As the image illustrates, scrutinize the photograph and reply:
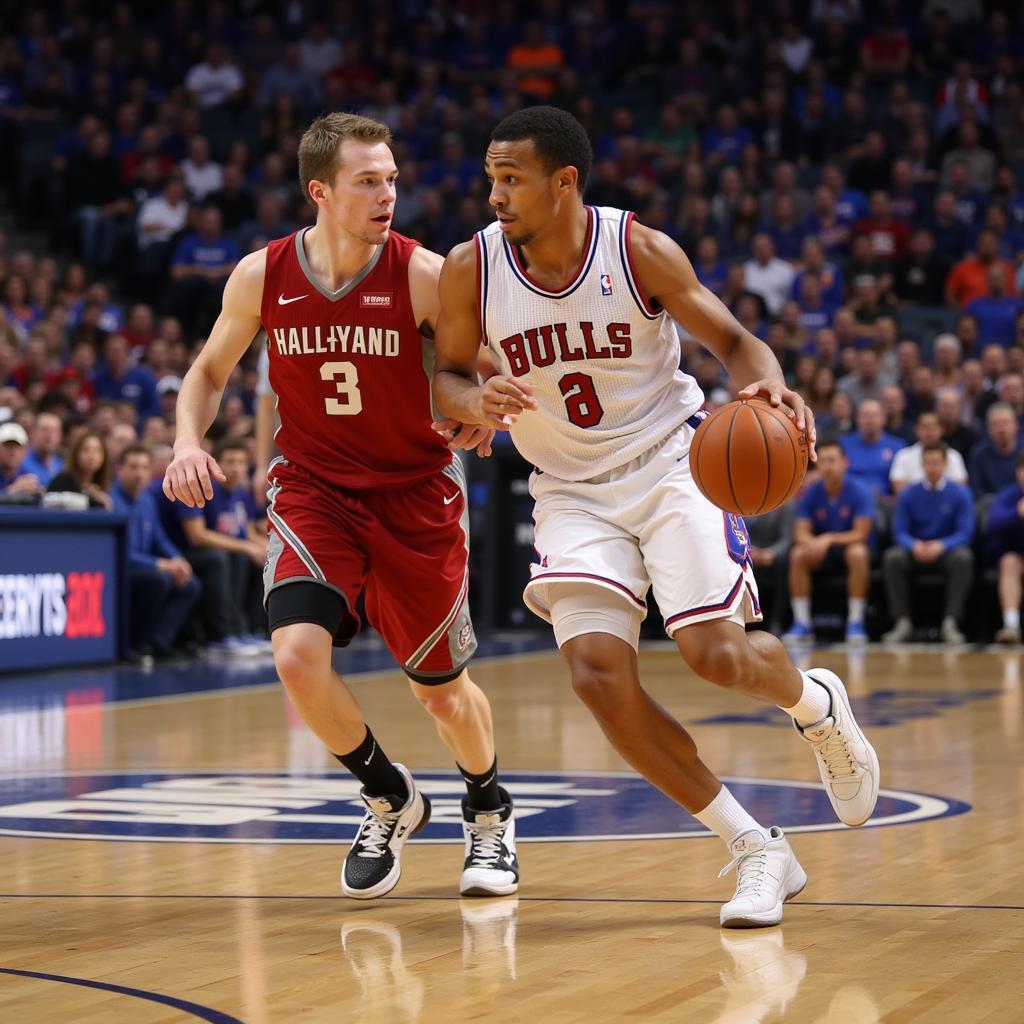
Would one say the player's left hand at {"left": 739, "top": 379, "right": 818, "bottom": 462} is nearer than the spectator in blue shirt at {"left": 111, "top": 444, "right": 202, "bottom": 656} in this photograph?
Yes

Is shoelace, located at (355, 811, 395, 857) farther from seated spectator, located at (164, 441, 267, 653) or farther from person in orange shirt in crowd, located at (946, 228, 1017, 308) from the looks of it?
person in orange shirt in crowd, located at (946, 228, 1017, 308)

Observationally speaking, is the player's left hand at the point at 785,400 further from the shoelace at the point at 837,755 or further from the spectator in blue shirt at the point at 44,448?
the spectator in blue shirt at the point at 44,448

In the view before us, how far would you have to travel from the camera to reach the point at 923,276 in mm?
15805

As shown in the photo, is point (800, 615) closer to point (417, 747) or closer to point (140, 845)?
point (417, 747)

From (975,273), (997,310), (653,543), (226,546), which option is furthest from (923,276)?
(653,543)

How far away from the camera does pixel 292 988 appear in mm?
3445

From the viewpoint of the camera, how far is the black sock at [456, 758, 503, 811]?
468 cm

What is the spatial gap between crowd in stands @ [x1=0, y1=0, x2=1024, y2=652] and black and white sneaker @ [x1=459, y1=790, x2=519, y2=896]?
736 cm

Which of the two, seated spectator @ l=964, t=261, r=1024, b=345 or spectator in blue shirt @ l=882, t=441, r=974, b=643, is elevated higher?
seated spectator @ l=964, t=261, r=1024, b=345

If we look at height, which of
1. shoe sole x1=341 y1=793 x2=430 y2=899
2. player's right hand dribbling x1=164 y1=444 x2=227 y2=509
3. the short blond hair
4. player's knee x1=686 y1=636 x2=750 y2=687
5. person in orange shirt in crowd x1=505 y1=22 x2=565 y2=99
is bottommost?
shoe sole x1=341 y1=793 x2=430 y2=899

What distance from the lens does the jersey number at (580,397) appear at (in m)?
4.33

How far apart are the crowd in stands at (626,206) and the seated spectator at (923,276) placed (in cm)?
2

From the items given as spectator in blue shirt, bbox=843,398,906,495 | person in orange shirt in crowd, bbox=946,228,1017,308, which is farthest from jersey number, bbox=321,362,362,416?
person in orange shirt in crowd, bbox=946,228,1017,308

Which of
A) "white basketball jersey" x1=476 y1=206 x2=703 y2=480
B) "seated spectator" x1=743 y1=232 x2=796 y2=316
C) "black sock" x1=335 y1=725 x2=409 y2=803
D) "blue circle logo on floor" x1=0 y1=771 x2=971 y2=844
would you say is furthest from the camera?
"seated spectator" x1=743 y1=232 x2=796 y2=316
